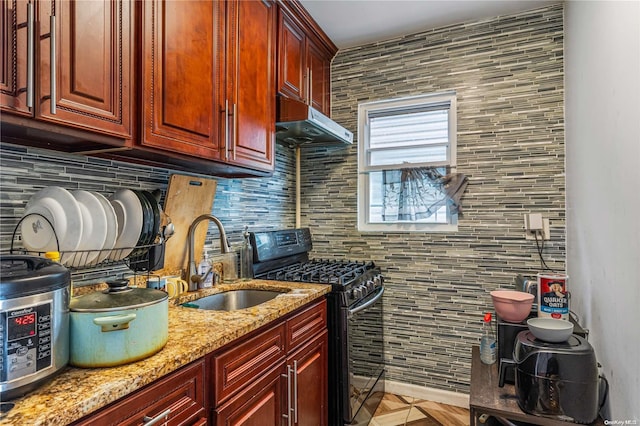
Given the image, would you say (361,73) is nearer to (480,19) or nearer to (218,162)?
(480,19)

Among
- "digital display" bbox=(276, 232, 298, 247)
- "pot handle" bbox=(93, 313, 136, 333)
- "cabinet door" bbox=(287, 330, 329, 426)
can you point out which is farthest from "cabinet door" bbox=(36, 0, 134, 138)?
"digital display" bbox=(276, 232, 298, 247)

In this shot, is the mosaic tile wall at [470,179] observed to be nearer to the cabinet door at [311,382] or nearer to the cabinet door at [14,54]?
the cabinet door at [311,382]

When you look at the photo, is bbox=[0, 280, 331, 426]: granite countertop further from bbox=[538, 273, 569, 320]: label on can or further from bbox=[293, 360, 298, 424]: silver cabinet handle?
bbox=[538, 273, 569, 320]: label on can

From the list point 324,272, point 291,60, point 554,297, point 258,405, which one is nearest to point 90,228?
point 258,405

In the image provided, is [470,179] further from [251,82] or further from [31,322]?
[31,322]

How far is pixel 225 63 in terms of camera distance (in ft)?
5.34

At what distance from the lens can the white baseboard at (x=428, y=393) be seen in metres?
2.40

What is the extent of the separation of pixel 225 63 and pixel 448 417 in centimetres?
244

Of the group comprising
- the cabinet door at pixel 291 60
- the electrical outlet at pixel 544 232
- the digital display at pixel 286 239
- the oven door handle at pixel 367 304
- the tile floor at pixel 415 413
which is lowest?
the tile floor at pixel 415 413

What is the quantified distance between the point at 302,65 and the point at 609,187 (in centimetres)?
183

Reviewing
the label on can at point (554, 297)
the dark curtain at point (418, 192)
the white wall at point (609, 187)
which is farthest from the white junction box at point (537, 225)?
the label on can at point (554, 297)

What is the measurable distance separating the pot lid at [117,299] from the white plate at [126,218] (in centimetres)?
40

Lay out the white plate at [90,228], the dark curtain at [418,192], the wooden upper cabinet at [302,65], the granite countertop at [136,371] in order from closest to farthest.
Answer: the granite countertop at [136,371], the white plate at [90,228], the wooden upper cabinet at [302,65], the dark curtain at [418,192]

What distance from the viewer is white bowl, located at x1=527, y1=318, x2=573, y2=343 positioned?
1.28 metres
